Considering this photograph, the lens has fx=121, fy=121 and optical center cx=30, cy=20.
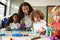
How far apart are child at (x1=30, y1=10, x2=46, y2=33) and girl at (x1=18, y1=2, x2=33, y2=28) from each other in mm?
32

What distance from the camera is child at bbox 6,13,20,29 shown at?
898mm

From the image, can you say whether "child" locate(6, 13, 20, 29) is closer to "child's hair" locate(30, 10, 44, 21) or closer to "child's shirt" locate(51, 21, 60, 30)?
"child's hair" locate(30, 10, 44, 21)

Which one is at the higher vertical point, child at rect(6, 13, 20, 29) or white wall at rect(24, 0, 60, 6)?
white wall at rect(24, 0, 60, 6)

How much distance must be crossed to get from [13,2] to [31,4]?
13cm

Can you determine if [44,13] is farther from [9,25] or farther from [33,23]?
[9,25]

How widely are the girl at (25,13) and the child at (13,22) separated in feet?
0.13

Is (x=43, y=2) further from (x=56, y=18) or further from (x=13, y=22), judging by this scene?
(x=13, y=22)

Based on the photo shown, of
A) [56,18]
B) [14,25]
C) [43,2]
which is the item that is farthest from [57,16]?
[14,25]

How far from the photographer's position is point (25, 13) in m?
0.89

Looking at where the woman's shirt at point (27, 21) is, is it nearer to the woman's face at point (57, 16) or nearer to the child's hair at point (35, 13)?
the child's hair at point (35, 13)

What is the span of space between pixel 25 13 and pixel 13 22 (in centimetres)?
11

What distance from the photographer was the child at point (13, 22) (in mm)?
898

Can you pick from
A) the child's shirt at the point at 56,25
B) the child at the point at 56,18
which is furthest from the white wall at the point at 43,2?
the child's shirt at the point at 56,25

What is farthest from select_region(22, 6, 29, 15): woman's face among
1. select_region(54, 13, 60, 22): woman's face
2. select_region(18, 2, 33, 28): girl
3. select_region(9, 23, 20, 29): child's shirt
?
select_region(54, 13, 60, 22): woman's face
